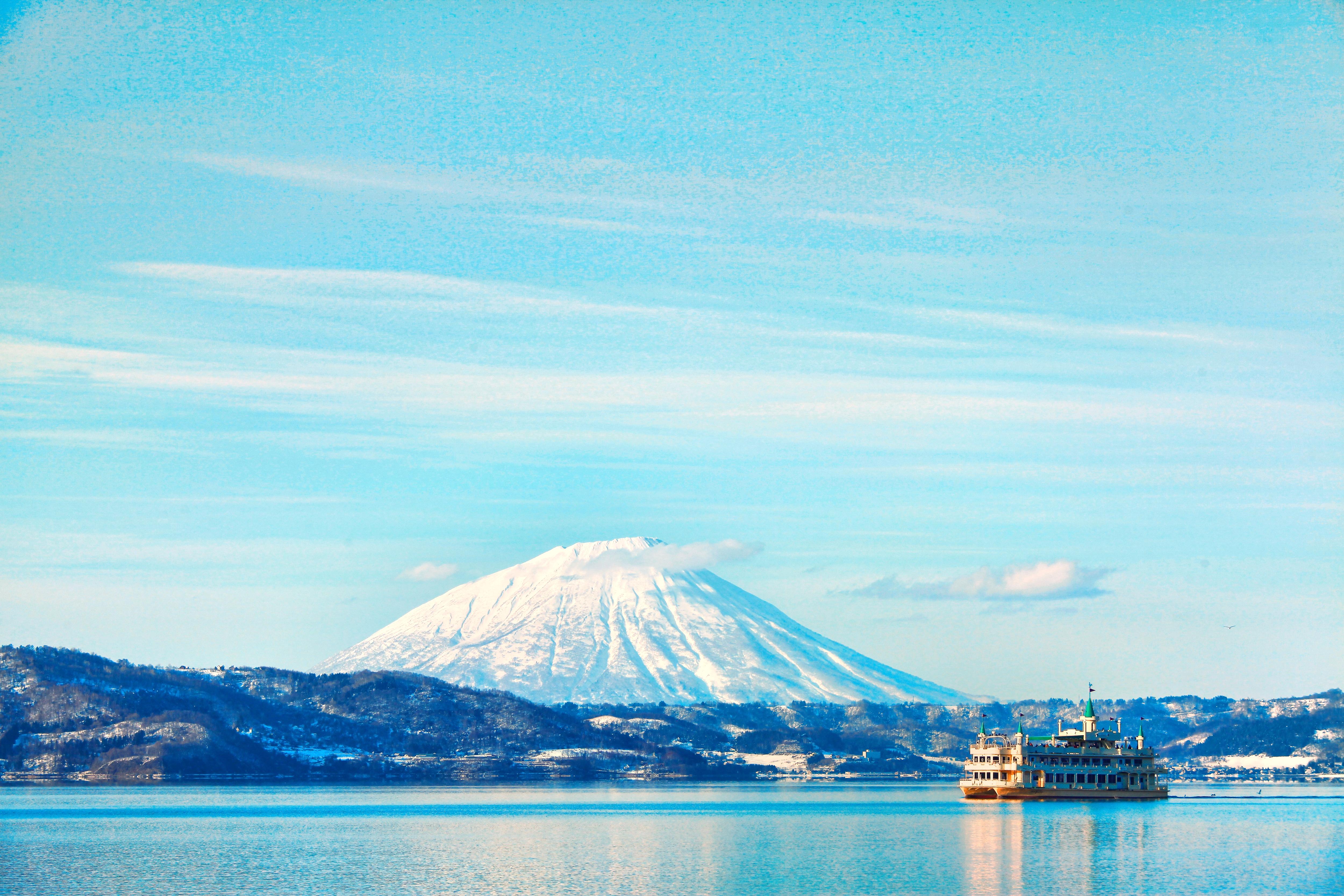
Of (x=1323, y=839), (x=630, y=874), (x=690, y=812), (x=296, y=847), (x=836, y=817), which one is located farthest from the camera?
(x=690, y=812)

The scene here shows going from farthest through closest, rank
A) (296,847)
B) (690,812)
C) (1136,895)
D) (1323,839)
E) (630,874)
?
(690,812), (1323,839), (296,847), (630,874), (1136,895)

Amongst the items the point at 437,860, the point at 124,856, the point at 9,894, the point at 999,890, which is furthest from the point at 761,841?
the point at 9,894

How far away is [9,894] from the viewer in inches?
3871

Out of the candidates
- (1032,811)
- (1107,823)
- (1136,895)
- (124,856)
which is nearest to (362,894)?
(124,856)

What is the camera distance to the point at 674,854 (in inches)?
4958

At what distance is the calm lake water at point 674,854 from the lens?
338 feet

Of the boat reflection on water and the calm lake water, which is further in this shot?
the boat reflection on water

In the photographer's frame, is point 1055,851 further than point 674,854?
Yes

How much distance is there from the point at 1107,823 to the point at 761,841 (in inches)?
Answer: 1755

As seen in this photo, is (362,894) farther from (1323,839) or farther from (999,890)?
(1323,839)

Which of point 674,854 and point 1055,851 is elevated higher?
point 1055,851

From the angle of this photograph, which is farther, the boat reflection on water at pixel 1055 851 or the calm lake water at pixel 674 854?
the boat reflection on water at pixel 1055 851

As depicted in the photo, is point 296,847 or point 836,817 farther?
point 836,817

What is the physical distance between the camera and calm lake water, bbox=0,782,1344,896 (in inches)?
4060
